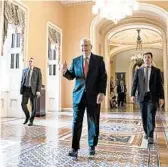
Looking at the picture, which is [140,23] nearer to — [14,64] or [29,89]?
[14,64]

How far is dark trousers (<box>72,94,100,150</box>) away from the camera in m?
2.90

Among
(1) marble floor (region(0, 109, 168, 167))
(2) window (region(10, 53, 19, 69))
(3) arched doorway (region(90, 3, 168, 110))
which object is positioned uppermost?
(3) arched doorway (region(90, 3, 168, 110))

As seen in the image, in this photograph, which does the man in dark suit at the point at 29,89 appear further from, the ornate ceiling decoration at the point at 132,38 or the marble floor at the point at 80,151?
the ornate ceiling decoration at the point at 132,38

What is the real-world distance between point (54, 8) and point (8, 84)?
3933 mm

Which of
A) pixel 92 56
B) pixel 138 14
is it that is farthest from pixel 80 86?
pixel 138 14

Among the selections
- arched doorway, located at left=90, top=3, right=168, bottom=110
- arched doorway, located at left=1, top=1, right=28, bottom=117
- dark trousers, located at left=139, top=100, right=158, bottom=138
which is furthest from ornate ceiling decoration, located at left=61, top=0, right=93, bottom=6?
dark trousers, located at left=139, top=100, right=158, bottom=138

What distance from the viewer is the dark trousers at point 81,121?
2.90 m

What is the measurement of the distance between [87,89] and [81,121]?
38cm

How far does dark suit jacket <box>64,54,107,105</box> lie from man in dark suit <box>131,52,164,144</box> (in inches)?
40.2

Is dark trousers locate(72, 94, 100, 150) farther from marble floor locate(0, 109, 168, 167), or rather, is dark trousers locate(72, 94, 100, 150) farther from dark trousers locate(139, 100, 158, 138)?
dark trousers locate(139, 100, 158, 138)

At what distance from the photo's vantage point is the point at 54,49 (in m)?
10.5

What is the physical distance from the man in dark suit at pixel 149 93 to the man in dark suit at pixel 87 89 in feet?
3.36

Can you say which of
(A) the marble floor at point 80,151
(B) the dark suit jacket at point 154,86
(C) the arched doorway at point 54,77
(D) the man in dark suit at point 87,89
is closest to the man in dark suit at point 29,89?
(A) the marble floor at point 80,151

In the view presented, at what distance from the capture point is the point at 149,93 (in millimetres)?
3705
